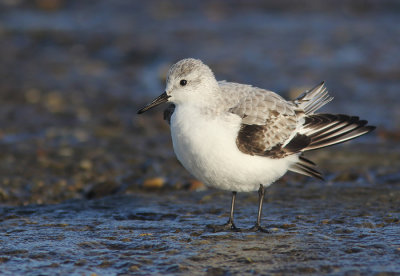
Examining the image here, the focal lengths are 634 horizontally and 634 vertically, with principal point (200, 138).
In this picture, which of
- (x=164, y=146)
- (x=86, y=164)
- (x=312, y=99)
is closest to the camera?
(x=312, y=99)

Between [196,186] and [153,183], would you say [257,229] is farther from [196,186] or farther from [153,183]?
[153,183]

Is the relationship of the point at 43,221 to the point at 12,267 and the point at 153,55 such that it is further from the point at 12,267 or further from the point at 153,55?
the point at 153,55

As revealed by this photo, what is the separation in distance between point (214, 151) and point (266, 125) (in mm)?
904

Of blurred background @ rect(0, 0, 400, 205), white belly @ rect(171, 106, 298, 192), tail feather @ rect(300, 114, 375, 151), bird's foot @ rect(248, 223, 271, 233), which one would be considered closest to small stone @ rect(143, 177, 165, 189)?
blurred background @ rect(0, 0, 400, 205)

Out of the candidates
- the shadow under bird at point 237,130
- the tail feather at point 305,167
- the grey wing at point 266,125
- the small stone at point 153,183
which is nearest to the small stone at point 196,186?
the small stone at point 153,183

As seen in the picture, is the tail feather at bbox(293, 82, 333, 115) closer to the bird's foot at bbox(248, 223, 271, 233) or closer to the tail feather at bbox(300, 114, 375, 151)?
the tail feather at bbox(300, 114, 375, 151)

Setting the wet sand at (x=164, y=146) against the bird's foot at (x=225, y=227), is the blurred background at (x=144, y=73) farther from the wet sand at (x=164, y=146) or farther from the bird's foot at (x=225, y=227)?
the bird's foot at (x=225, y=227)

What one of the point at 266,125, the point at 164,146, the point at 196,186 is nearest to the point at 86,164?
the point at 164,146

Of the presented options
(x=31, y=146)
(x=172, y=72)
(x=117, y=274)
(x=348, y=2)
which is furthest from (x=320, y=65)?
(x=117, y=274)

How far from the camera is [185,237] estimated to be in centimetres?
694

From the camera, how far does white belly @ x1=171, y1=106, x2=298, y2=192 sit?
6.79 metres

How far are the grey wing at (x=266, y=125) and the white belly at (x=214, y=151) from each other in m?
0.11

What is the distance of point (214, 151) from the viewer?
6766mm

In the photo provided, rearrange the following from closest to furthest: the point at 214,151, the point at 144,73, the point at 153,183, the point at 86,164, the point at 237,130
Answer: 1. the point at 214,151
2. the point at 237,130
3. the point at 153,183
4. the point at 86,164
5. the point at 144,73
